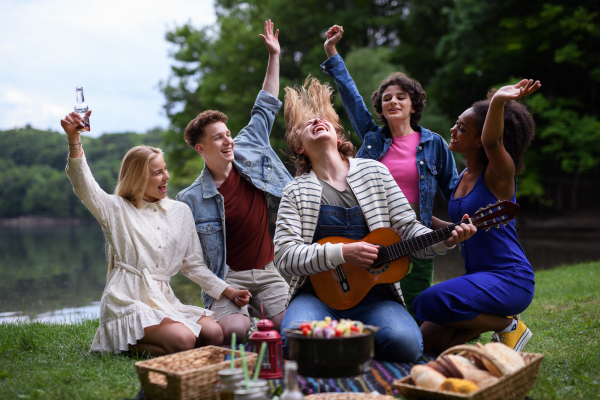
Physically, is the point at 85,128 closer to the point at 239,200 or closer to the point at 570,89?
the point at 239,200

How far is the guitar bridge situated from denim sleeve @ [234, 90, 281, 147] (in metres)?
1.86

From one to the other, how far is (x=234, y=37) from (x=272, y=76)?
22972mm

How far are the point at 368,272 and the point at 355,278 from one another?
106 mm

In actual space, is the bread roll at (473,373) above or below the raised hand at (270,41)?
below

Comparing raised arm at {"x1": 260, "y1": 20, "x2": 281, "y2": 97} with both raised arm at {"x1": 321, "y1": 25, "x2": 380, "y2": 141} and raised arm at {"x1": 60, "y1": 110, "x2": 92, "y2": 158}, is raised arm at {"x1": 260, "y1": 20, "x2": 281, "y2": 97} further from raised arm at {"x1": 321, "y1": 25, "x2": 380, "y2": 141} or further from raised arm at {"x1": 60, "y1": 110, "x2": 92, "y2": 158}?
raised arm at {"x1": 60, "y1": 110, "x2": 92, "y2": 158}

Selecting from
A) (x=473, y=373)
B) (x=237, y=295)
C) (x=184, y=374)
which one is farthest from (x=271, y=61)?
(x=473, y=373)

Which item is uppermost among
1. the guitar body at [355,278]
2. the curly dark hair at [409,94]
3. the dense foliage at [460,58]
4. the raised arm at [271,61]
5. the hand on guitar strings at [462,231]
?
the dense foliage at [460,58]

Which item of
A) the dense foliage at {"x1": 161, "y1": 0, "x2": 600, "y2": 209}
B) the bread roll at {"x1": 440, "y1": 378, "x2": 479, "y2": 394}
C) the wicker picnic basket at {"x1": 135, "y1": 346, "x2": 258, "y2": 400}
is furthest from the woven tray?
the dense foliage at {"x1": 161, "y1": 0, "x2": 600, "y2": 209}

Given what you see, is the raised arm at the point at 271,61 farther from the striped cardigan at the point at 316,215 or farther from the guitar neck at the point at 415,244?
the guitar neck at the point at 415,244

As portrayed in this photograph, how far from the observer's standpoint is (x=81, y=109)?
3.75 m

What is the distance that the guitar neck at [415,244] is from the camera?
3.54 metres

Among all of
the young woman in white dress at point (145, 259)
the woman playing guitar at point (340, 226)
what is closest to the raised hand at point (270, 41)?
the woman playing guitar at point (340, 226)

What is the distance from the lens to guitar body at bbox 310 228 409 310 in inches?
148

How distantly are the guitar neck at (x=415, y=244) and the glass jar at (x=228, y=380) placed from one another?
60.1 inches
